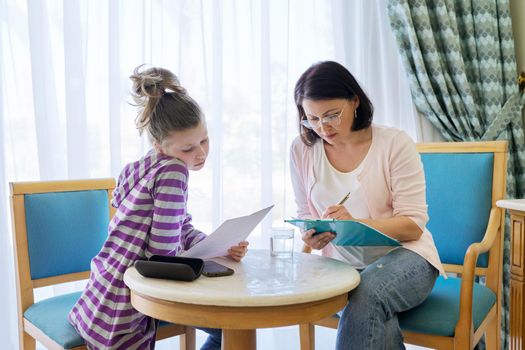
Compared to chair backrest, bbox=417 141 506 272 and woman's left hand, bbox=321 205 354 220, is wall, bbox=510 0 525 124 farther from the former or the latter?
woman's left hand, bbox=321 205 354 220

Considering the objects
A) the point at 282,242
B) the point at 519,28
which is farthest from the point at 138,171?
the point at 519,28

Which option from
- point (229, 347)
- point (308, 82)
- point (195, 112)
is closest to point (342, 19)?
point (308, 82)

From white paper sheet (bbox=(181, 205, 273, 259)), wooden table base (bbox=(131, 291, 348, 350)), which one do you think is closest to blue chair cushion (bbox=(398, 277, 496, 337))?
wooden table base (bbox=(131, 291, 348, 350))

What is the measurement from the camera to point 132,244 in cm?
158

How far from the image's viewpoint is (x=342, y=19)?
2803mm

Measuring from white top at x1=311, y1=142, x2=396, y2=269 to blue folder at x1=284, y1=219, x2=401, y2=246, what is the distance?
0.16 meters

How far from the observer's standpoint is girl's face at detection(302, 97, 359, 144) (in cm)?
182

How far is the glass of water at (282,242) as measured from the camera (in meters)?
1.72

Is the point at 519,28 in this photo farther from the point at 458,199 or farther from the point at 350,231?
the point at 350,231

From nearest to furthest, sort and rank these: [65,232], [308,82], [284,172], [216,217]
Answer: [308,82] → [65,232] → [216,217] → [284,172]

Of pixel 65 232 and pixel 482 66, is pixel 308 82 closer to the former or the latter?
pixel 65 232

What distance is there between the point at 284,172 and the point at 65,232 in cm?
111

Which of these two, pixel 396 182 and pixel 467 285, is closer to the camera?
pixel 467 285

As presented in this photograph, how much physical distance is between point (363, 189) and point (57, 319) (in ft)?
3.47
